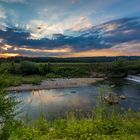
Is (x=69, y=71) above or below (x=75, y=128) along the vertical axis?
below

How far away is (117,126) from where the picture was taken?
10.7 metres

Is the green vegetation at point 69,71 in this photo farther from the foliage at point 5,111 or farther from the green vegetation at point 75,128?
the foliage at point 5,111

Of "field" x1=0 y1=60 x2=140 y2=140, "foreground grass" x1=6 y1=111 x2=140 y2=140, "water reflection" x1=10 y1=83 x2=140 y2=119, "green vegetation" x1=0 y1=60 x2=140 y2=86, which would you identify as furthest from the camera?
"green vegetation" x1=0 y1=60 x2=140 y2=86

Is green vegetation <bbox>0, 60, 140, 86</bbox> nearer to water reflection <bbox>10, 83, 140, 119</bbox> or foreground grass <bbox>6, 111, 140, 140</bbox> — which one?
water reflection <bbox>10, 83, 140, 119</bbox>

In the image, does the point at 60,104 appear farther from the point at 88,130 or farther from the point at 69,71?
the point at 69,71

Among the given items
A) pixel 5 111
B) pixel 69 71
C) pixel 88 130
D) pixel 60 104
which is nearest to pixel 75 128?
pixel 88 130

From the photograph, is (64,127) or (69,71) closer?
(64,127)

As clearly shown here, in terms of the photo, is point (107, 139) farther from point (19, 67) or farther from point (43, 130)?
point (19, 67)

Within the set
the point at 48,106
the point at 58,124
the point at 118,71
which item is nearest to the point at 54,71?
the point at 118,71

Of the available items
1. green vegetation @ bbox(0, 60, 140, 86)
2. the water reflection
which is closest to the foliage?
the water reflection

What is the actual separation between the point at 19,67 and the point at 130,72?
3800 cm

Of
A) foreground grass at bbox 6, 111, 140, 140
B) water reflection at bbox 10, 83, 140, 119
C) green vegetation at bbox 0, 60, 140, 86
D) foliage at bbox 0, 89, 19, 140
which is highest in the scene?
foliage at bbox 0, 89, 19, 140

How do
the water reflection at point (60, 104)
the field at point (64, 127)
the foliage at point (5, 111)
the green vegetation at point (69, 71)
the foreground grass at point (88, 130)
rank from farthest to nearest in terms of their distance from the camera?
1. the green vegetation at point (69, 71)
2. the water reflection at point (60, 104)
3. the foreground grass at point (88, 130)
4. the field at point (64, 127)
5. the foliage at point (5, 111)

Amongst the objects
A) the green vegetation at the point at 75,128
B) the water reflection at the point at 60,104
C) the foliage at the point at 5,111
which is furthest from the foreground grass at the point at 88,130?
the water reflection at the point at 60,104
